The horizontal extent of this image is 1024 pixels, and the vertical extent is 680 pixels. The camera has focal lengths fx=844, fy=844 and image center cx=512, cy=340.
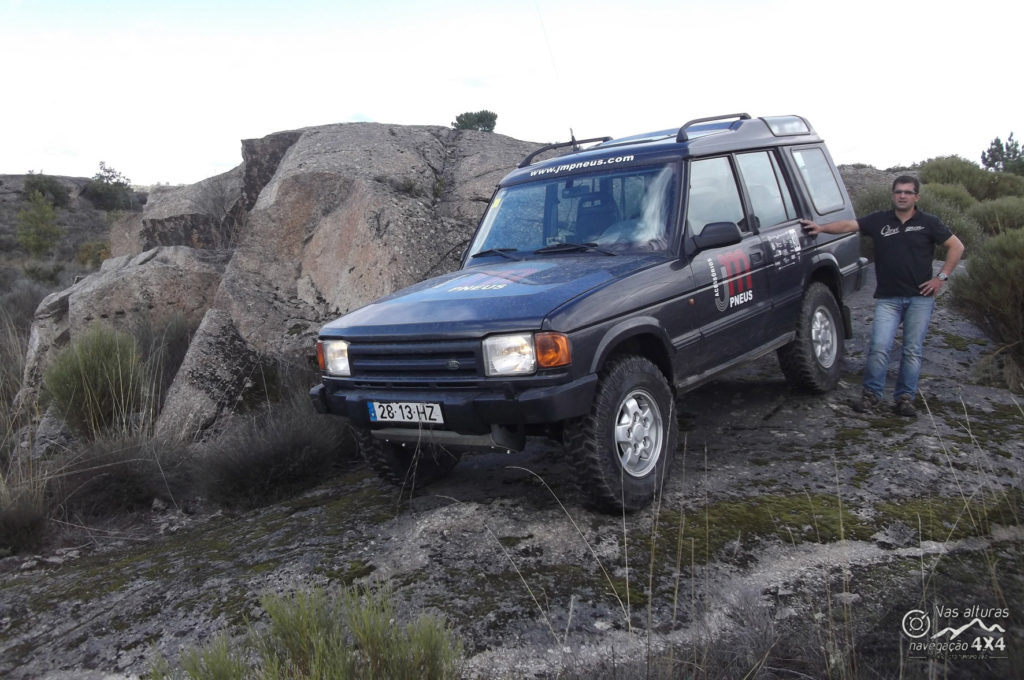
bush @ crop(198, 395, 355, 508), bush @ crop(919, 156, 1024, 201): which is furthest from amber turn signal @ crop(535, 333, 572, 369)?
bush @ crop(919, 156, 1024, 201)

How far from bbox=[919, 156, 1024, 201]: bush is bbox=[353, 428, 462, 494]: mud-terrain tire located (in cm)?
1571

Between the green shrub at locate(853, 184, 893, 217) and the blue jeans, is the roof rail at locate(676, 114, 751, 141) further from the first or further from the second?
the green shrub at locate(853, 184, 893, 217)

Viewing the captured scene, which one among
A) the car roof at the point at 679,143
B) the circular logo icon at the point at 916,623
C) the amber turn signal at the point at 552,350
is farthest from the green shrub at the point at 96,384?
the circular logo icon at the point at 916,623

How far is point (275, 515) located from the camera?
208 inches

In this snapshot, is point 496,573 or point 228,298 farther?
point 228,298

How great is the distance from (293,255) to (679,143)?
513 centimetres

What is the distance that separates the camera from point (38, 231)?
2531 cm

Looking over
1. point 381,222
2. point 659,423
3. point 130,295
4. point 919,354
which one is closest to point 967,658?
point 659,423

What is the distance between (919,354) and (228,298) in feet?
20.1

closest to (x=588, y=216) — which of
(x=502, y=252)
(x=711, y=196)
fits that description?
(x=502, y=252)

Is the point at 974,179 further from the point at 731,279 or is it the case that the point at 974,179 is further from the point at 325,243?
the point at 731,279

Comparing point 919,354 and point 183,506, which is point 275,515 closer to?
point 183,506

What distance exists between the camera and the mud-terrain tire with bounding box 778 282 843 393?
5.97 m

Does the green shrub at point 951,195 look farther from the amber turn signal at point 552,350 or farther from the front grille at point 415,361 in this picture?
the front grille at point 415,361
